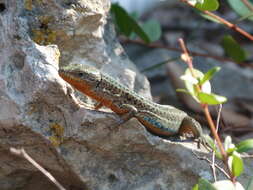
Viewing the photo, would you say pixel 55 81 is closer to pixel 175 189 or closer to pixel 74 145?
pixel 74 145

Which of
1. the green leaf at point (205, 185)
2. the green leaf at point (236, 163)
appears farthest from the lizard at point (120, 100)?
the green leaf at point (236, 163)


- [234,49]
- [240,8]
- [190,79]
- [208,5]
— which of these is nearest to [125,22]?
[234,49]

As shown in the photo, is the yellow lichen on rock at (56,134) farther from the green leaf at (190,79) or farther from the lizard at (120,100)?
the green leaf at (190,79)

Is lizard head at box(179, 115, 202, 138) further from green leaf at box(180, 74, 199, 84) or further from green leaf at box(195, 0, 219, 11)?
green leaf at box(180, 74, 199, 84)

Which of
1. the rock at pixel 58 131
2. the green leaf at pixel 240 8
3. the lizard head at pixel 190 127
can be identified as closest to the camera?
the rock at pixel 58 131

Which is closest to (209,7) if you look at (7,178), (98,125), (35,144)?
(98,125)

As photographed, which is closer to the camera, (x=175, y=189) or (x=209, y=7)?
(x=209, y=7)
